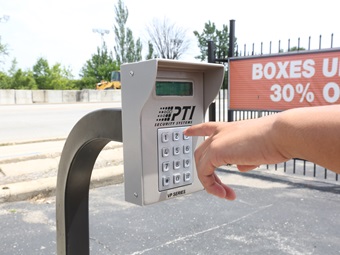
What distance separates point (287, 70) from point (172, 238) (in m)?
2.91

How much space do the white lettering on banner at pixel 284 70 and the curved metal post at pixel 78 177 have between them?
12.4 feet

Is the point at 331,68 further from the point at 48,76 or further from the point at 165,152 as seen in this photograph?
the point at 48,76

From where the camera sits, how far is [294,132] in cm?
73

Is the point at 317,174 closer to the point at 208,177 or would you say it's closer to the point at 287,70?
the point at 287,70

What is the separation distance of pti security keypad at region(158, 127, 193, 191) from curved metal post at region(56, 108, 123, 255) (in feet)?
0.90

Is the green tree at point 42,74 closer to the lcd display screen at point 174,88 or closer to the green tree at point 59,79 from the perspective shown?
the green tree at point 59,79

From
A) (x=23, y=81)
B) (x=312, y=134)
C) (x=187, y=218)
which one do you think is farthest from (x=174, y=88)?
(x=23, y=81)

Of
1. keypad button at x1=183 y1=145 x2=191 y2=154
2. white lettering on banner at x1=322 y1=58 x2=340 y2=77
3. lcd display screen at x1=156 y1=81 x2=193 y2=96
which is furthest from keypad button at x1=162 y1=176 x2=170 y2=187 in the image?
white lettering on banner at x1=322 y1=58 x2=340 y2=77

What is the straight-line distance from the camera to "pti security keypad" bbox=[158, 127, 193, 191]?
110 cm

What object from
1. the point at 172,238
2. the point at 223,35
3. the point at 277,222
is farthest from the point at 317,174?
the point at 223,35

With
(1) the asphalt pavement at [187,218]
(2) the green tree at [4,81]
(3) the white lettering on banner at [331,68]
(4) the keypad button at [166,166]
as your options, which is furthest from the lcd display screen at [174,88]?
(2) the green tree at [4,81]

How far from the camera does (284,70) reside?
4703 mm

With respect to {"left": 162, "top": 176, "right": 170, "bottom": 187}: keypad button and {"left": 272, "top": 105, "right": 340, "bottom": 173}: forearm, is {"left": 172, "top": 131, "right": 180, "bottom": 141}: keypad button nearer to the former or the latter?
{"left": 162, "top": 176, "right": 170, "bottom": 187}: keypad button

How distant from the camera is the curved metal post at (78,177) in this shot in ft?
4.42
